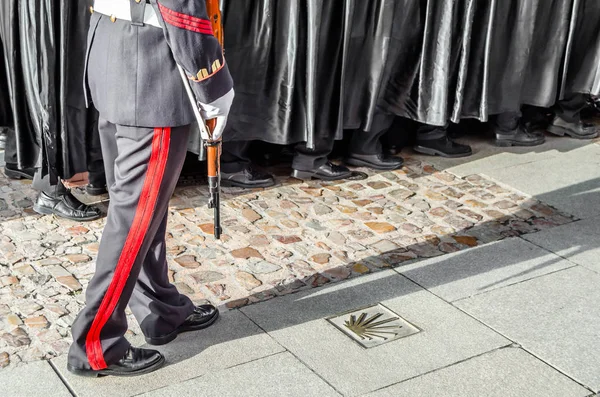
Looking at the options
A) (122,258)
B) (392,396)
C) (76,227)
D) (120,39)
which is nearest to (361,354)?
(392,396)

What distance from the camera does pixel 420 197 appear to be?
5297mm

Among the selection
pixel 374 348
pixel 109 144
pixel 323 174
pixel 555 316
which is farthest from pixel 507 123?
pixel 109 144

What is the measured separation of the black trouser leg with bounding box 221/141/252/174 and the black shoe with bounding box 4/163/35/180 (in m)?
1.11

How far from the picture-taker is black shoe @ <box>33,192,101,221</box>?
4.71 meters

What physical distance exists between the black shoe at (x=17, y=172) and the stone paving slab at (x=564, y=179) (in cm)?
285

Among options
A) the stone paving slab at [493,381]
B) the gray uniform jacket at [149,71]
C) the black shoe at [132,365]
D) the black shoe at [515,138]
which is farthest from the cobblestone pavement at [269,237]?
the gray uniform jacket at [149,71]

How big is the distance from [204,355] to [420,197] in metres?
2.21

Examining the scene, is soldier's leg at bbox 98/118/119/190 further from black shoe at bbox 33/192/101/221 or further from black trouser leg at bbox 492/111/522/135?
black trouser leg at bbox 492/111/522/135

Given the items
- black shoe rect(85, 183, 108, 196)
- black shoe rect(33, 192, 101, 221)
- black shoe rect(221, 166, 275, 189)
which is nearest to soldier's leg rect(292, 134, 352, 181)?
black shoe rect(221, 166, 275, 189)

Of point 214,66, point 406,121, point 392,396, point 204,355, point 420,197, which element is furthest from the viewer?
point 406,121

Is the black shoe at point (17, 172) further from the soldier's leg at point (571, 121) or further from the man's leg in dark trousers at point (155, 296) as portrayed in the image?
the soldier's leg at point (571, 121)

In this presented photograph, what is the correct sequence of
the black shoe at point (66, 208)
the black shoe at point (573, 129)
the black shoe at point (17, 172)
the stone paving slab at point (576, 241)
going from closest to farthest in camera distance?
the stone paving slab at point (576, 241) → the black shoe at point (66, 208) → the black shoe at point (17, 172) → the black shoe at point (573, 129)

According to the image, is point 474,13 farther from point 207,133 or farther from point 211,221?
point 207,133

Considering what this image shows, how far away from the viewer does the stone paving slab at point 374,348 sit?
3434mm
